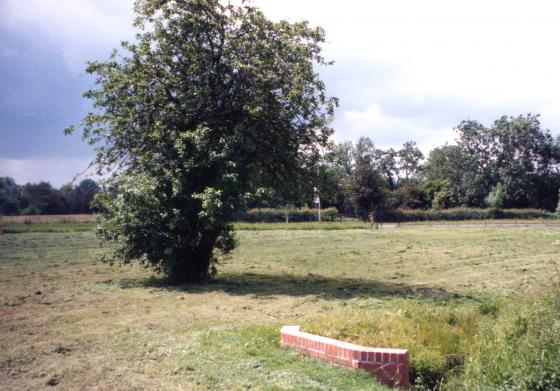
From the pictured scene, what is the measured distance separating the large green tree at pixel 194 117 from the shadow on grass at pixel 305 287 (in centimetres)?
86

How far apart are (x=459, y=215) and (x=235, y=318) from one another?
64638 mm

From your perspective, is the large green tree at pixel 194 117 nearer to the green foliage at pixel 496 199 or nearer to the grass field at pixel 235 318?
the grass field at pixel 235 318

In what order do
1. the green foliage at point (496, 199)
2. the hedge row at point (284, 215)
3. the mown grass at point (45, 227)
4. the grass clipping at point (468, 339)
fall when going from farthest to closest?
the green foliage at point (496, 199) < the hedge row at point (284, 215) < the mown grass at point (45, 227) < the grass clipping at point (468, 339)

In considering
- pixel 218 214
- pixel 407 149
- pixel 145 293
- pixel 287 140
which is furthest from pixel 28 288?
pixel 407 149

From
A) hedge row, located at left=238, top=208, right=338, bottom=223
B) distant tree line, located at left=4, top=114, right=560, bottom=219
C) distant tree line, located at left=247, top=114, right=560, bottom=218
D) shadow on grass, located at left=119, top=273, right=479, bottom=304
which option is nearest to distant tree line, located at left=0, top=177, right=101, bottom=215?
distant tree line, located at left=4, top=114, right=560, bottom=219

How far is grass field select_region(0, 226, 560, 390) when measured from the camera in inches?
253

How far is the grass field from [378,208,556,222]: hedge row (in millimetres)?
48818

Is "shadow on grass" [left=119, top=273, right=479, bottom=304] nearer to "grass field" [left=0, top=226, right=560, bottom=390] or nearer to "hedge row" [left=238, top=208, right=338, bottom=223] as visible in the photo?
"grass field" [left=0, top=226, right=560, bottom=390]

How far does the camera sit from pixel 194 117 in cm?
Answer: 1533

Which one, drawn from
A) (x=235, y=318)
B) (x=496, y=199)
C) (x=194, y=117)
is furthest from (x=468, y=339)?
(x=496, y=199)

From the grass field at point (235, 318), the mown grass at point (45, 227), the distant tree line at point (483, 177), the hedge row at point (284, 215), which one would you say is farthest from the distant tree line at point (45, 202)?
the grass field at point (235, 318)

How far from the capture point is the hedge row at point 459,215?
68000mm

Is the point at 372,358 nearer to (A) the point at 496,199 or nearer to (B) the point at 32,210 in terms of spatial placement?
(B) the point at 32,210

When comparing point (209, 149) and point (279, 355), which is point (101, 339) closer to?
point (279, 355)
